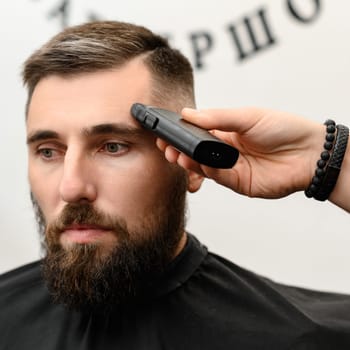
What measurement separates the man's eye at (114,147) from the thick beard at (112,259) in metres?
0.12

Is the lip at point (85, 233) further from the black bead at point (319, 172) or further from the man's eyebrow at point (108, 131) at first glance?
the black bead at point (319, 172)

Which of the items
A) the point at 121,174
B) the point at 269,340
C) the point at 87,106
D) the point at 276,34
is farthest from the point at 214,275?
the point at 276,34

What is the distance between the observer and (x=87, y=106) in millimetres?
1124

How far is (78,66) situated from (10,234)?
2.92 feet

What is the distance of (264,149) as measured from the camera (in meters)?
1.09

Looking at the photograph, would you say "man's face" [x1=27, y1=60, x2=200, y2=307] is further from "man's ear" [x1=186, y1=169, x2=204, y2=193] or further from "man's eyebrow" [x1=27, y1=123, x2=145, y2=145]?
"man's ear" [x1=186, y1=169, x2=204, y2=193]

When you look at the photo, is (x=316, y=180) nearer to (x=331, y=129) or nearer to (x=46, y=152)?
(x=331, y=129)

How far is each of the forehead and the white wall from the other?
0.52 m

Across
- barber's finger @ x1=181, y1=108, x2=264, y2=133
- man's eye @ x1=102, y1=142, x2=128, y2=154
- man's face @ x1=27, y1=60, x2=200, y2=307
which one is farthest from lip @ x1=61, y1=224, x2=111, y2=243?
barber's finger @ x1=181, y1=108, x2=264, y2=133

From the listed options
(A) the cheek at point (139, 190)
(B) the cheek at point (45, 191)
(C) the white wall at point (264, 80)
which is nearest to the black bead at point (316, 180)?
(A) the cheek at point (139, 190)

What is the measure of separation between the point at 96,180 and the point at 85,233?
10 cm

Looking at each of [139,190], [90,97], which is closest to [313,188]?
[139,190]

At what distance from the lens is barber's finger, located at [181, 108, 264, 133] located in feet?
3.33

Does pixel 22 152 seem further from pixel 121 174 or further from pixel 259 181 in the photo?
pixel 259 181
